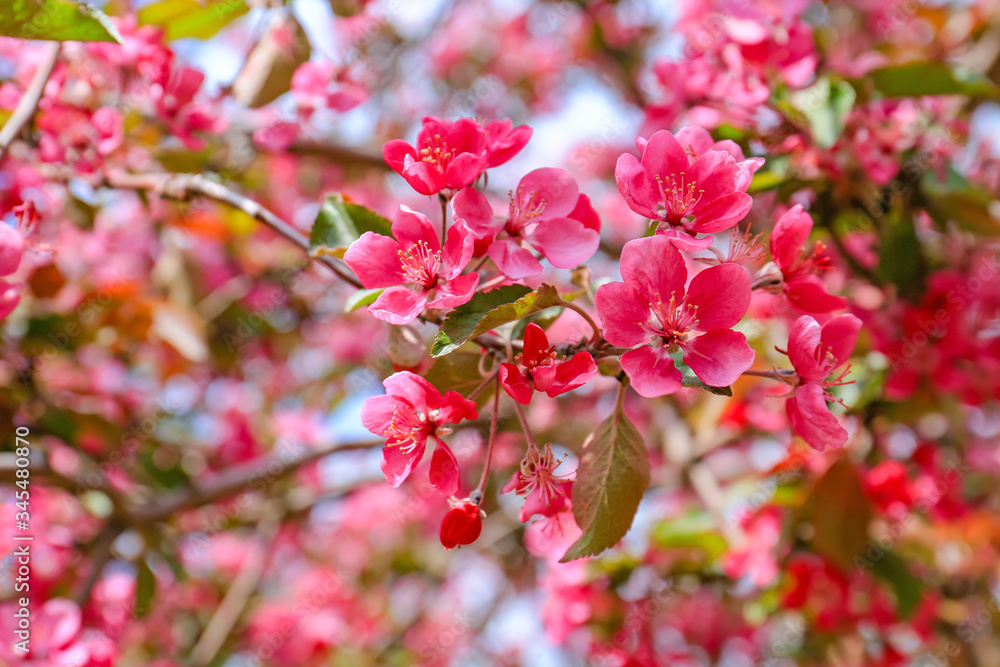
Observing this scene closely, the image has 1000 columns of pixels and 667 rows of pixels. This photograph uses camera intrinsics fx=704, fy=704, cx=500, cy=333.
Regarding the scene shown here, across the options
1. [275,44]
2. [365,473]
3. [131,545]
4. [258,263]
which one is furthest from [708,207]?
[258,263]

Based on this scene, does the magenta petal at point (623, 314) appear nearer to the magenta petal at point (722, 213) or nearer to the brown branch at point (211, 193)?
the magenta petal at point (722, 213)

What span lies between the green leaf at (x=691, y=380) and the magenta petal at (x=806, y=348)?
0.48 ft

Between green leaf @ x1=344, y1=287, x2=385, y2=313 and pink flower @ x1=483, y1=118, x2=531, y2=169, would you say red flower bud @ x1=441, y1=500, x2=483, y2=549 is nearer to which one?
green leaf @ x1=344, y1=287, x2=385, y2=313

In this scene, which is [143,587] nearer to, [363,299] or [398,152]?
[363,299]

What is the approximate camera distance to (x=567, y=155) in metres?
4.57

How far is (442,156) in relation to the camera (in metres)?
0.86

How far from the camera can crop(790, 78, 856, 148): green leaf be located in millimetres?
1371

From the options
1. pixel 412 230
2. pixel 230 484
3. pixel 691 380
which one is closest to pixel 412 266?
pixel 412 230

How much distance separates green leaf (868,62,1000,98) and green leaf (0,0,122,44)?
4.74 ft

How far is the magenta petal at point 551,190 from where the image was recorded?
92 cm

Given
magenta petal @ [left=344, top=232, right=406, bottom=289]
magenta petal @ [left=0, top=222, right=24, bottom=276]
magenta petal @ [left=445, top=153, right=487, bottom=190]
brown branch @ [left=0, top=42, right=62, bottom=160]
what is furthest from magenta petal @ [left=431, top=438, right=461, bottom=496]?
brown branch @ [left=0, top=42, right=62, bottom=160]

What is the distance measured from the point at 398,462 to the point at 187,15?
1130mm

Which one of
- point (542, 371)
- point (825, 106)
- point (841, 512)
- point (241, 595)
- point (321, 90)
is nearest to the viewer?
point (542, 371)

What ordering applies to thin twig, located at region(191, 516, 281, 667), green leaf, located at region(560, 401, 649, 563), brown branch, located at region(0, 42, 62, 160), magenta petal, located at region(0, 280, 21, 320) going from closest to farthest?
green leaf, located at region(560, 401, 649, 563), magenta petal, located at region(0, 280, 21, 320), brown branch, located at region(0, 42, 62, 160), thin twig, located at region(191, 516, 281, 667)
